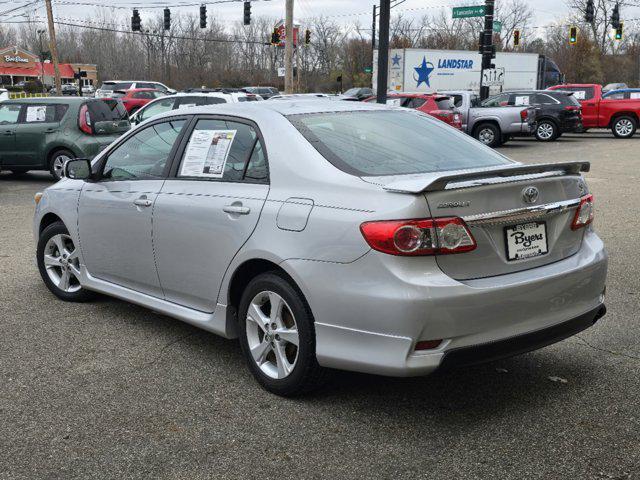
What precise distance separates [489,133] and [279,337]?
20.3 m

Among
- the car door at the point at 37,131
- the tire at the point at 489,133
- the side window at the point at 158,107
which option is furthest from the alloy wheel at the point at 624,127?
the car door at the point at 37,131

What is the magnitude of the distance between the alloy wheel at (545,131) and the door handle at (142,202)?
22.1 m

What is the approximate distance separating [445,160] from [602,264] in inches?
39.6

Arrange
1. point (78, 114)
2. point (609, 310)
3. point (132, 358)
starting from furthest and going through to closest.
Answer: point (78, 114)
point (609, 310)
point (132, 358)

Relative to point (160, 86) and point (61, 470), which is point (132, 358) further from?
point (160, 86)

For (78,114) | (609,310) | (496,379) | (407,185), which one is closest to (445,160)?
(407,185)

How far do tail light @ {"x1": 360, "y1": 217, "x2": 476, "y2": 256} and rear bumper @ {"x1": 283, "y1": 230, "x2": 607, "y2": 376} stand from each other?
46 mm

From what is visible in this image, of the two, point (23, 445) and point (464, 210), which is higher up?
point (464, 210)

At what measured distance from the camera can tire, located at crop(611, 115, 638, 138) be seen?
26.0 m

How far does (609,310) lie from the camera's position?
549 cm

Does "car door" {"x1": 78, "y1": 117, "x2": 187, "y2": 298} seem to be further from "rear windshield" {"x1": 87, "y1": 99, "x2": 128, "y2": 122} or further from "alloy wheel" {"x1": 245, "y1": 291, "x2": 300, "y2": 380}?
"rear windshield" {"x1": 87, "y1": 99, "x2": 128, "y2": 122}

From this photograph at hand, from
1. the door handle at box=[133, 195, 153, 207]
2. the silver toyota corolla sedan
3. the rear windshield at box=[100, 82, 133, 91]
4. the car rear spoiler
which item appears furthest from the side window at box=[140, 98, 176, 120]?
the rear windshield at box=[100, 82, 133, 91]

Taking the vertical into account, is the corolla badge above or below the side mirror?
above

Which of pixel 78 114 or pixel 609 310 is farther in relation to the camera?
pixel 78 114
